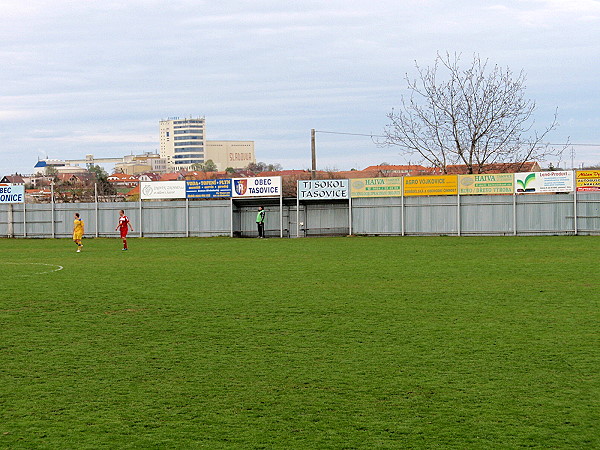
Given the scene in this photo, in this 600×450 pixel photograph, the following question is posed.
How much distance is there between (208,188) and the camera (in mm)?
42781

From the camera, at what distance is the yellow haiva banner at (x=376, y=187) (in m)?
39.6

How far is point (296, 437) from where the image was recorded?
607 cm

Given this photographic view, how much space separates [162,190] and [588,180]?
22.2 m

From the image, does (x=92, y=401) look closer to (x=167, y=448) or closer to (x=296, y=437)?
(x=167, y=448)

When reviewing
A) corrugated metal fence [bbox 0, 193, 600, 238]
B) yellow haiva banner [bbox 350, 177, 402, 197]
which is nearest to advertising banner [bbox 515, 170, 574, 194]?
corrugated metal fence [bbox 0, 193, 600, 238]

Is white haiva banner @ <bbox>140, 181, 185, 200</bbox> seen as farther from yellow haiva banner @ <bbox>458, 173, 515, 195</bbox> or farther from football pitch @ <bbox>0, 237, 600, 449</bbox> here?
football pitch @ <bbox>0, 237, 600, 449</bbox>

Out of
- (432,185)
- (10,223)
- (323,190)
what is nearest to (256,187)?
(323,190)

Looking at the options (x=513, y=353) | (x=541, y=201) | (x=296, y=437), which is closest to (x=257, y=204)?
(x=541, y=201)

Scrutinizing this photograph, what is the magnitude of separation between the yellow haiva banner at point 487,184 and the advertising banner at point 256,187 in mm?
9602

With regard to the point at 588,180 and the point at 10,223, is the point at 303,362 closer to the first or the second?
the point at 588,180

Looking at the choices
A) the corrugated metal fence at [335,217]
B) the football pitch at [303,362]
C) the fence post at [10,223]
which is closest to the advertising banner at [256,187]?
the corrugated metal fence at [335,217]

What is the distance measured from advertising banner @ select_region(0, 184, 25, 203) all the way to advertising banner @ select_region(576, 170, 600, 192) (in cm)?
3121

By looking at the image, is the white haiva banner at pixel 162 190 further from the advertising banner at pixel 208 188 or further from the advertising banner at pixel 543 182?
the advertising banner at pixel 543 182

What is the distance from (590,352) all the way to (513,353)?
0.86 m
